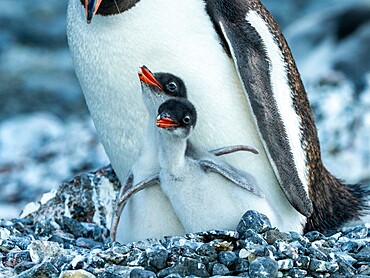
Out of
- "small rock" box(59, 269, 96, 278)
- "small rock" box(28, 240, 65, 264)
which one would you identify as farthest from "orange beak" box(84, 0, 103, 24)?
"small rock" box(59, 269, 96, 278)

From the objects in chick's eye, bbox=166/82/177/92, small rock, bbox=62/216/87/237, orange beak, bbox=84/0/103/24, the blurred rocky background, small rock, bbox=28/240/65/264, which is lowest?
small rock, bbox=28/240/65/264

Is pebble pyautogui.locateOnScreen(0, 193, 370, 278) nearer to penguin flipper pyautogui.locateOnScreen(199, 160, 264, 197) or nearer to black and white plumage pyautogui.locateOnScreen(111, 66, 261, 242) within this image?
penguin flipper pyautogui.locateOnScreen(199, 160, 264, 197)

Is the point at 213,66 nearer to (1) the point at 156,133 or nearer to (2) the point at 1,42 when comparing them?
(1) the point at 156,133

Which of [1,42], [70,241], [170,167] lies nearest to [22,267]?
[170,167]

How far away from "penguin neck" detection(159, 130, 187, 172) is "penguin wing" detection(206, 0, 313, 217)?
0.52 metres

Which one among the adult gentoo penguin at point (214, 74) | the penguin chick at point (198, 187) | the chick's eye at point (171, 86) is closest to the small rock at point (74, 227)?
the adult gentoo penguin at point (214, 74)

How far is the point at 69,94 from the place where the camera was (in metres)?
16.6

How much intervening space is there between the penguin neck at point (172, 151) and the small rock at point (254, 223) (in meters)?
0.46

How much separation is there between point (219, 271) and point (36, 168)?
6633 millimetres

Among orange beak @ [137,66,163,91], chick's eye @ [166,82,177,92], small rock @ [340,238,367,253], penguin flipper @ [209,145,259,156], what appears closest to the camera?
small rock @ [340,238,367,253]

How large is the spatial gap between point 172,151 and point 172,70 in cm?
50

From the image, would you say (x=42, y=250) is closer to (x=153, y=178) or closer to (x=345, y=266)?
(x=153, y=178)

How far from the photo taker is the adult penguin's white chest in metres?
5.15

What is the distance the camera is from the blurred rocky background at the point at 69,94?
9891 mm
